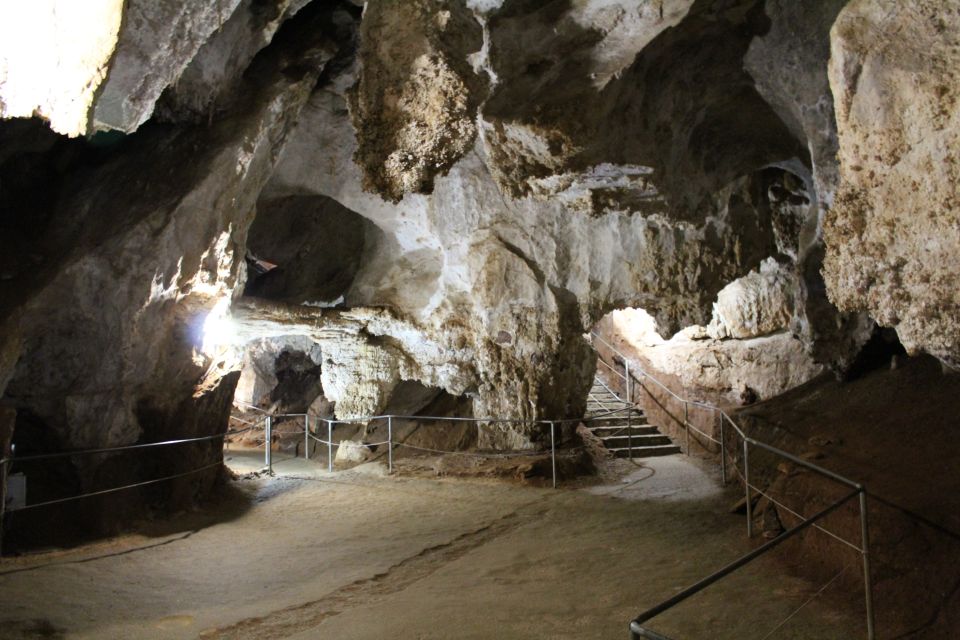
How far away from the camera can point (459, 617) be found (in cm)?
446

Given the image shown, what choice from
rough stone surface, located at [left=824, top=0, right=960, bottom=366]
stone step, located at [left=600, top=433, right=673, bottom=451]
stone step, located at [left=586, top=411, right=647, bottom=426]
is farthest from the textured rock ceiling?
stone step, located at [left=586, top=411, right=647, bottom=426]

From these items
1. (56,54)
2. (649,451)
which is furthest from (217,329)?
(649,451)

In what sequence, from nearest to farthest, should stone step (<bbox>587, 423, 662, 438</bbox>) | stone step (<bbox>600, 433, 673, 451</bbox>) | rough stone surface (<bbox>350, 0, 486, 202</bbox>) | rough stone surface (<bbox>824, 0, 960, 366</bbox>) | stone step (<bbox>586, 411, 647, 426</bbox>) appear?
1. rough stone surface (<bbox>824, 0, 960, 366</bbox>)
2. rough stone surface (<bbox>350, 0, 486, 202</bbox>)
3. stone step (<bbox>600, 433, 673, 451</bbox>)
4. stone step (<bbox>587, 423, 662, 438</bbox>)
5. stone step (<bbox>586, 411, 647, 426</bbox>)

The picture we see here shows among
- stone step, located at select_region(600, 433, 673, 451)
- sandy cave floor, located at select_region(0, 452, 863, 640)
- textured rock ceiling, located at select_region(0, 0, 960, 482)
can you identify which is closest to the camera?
textured rock ceiling, located at select_region(0, 0, 960, 482)

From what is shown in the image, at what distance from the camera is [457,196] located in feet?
35.1

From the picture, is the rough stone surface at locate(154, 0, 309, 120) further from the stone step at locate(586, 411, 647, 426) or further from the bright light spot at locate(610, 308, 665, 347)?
the bright light spot at locate(610, 308, 665, 347)

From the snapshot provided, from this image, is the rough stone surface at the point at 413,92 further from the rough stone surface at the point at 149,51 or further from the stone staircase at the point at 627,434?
the stone staircase at the point at 627,434

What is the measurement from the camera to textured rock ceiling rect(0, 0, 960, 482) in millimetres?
3527

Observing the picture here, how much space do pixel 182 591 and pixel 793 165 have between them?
968 centimetres

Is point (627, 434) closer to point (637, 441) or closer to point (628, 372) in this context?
point (637, 441)

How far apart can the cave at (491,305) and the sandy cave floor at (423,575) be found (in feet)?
0.14

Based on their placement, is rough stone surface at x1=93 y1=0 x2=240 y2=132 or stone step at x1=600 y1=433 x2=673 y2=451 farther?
stone step at x1=600 y1=433 x2=673 y2=451

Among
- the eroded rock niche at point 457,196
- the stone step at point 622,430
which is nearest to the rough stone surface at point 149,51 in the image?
the eroded rock niche at point 457,196

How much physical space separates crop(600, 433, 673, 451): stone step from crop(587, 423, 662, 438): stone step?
0.16 m
